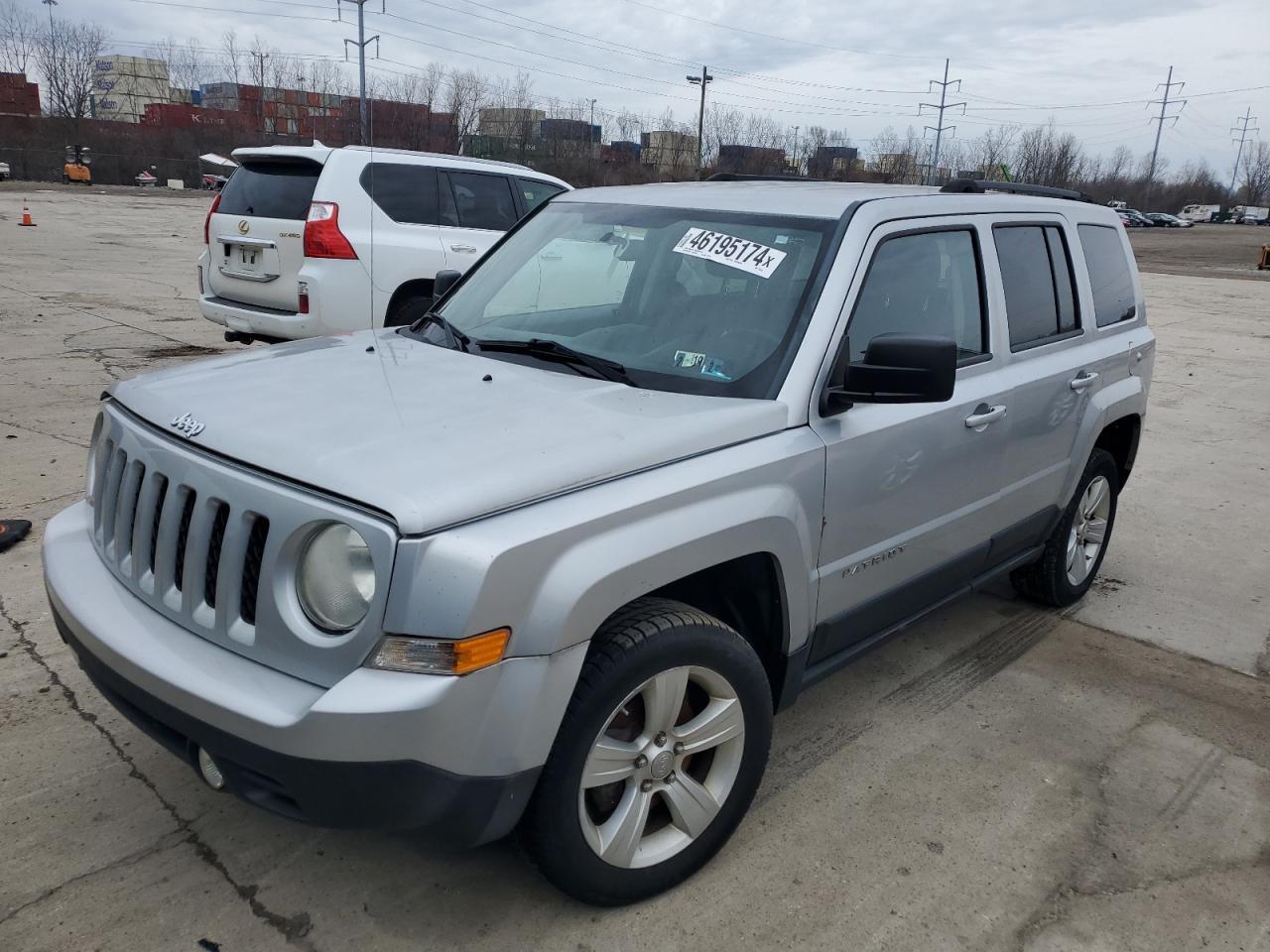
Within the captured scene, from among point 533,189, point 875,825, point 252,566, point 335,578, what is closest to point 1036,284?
point 875,825

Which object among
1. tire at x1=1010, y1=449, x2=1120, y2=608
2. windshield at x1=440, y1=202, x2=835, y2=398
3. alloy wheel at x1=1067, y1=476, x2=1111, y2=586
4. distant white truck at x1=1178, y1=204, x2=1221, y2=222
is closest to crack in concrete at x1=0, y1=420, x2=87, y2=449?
windshield at x1=440, y1=202, x2=835, y2=398

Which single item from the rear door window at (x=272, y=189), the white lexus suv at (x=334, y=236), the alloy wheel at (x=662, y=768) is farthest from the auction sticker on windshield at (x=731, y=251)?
the rear door window at (x=272, y=189)

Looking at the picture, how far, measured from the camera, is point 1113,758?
11.4ft

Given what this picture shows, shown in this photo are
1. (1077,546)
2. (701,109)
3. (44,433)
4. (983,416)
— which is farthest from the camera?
(701,109)

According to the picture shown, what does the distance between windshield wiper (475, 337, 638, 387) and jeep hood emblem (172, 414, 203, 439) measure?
99 centimetres

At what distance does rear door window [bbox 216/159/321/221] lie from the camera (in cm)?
758

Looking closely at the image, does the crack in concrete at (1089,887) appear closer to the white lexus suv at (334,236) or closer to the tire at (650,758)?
the tire at (650,758)

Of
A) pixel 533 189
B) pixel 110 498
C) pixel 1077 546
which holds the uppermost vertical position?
pixel 533 189

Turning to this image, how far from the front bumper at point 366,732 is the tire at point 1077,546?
10.1 feet

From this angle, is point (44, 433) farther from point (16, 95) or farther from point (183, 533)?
point (16, 95)

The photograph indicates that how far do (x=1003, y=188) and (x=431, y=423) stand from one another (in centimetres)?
303

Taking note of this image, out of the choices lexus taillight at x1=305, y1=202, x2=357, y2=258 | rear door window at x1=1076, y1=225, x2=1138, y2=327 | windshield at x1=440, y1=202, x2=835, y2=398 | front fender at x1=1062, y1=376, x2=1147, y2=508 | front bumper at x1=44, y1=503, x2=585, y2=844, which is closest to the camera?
front bumper at x1=44, y1=503, x2=585, y2=844

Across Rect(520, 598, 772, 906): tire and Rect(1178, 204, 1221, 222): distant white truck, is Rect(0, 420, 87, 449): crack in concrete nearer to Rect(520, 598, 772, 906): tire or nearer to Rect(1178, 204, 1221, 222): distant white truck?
Rect(520, 598, 772, 906): tire

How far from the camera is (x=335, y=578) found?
2.15 meters
